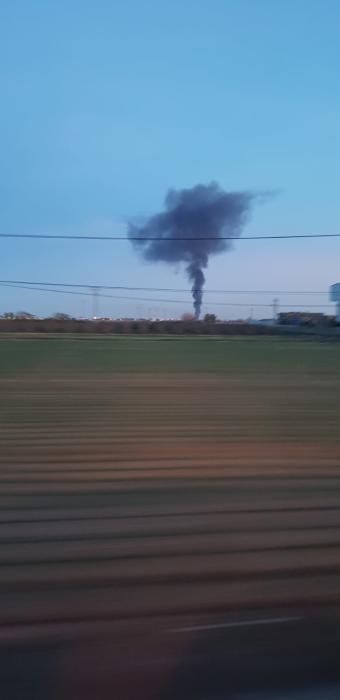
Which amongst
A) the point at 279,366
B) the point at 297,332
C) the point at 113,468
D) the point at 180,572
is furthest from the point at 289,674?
the point at 297,332

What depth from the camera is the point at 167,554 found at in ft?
22.3

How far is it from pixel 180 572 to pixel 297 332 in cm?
6409

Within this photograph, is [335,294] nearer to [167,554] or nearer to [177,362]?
[177,362]

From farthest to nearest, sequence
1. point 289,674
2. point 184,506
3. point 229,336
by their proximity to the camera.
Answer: point 229,336 → point 184,506 → point 289,674

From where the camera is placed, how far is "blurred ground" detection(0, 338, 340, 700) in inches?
188

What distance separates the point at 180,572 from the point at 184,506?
82.1 inches

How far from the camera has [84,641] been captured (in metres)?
5.07

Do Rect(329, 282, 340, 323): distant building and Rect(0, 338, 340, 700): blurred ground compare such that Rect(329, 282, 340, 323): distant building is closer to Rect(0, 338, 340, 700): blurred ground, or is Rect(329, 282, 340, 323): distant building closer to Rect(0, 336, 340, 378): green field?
Rect(0, 336, 340, 378): green field

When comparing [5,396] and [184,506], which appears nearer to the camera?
[184,506]

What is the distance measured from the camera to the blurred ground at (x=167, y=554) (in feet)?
15.6

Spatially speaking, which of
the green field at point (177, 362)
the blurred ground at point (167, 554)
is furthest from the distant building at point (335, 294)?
the blurred ground at point (167, 554)

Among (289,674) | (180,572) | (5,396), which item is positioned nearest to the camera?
(289,674)

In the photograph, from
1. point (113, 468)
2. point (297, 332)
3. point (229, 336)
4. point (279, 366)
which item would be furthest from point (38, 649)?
point (297, 332)

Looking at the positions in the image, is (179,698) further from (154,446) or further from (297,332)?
(297,332)
